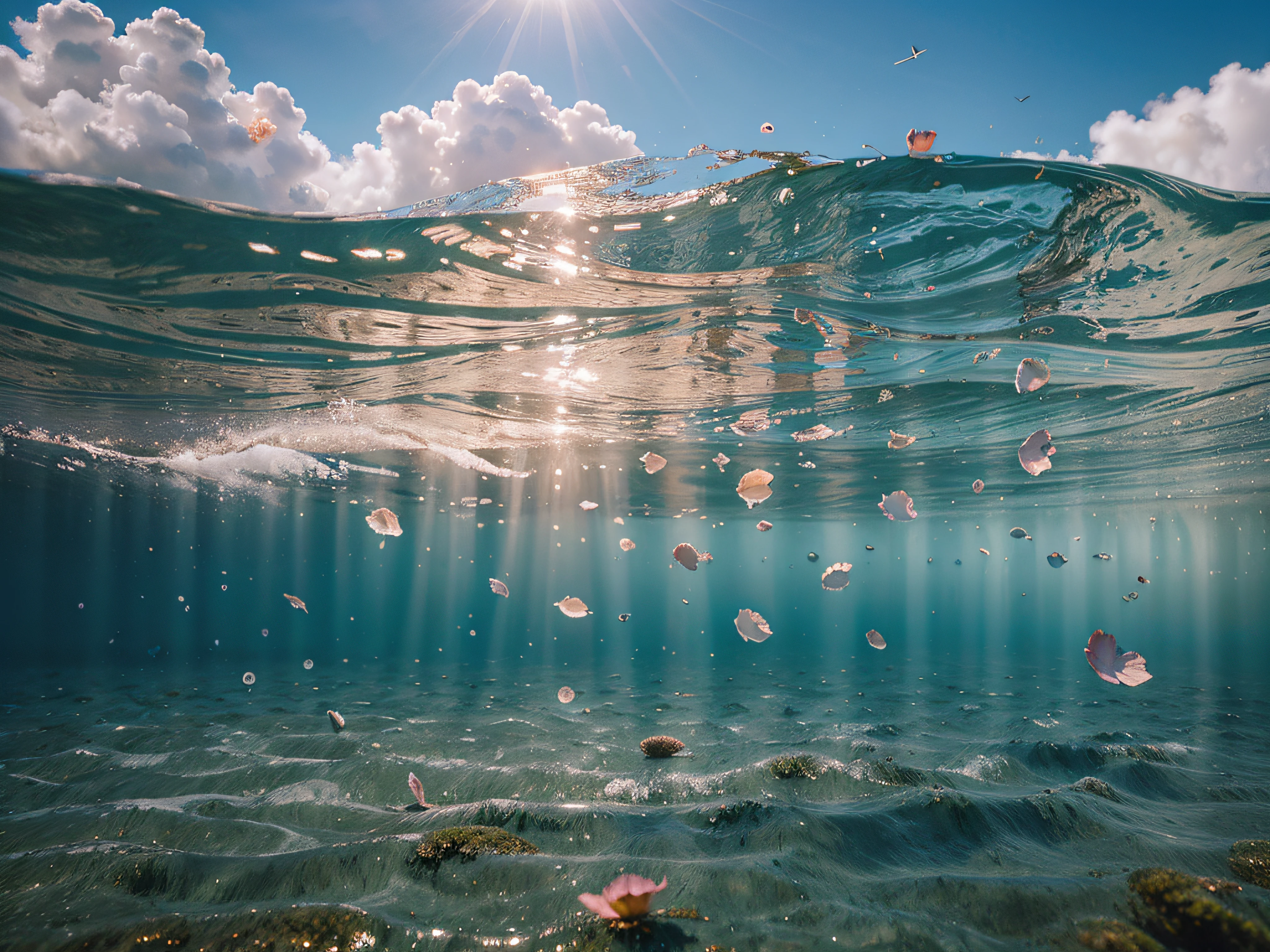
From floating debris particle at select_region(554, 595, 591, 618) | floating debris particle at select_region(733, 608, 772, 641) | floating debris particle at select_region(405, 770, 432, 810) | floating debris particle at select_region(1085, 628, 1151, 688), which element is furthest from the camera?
floating debris particle at select_region(554, 595, 591, 618)

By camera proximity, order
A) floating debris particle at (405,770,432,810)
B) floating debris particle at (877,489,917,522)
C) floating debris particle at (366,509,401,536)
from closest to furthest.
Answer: floating debris particle at (405,770,432,810)
floating debris particle at (877,489,917,522)
floating debris particle at (366,509,401,536)

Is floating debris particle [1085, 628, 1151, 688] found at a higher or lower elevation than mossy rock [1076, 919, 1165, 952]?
higher

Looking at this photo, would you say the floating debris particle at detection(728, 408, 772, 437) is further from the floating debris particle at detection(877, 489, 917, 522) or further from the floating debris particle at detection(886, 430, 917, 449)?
the floating debris particle at detection(877, 489, 917, 522)

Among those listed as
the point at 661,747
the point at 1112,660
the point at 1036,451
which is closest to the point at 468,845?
the point at 661,747

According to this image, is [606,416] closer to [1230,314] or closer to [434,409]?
[434,409]

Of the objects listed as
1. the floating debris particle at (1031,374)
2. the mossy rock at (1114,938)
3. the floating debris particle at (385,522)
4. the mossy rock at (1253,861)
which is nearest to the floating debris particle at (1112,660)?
the mossy rock at (1253,861)

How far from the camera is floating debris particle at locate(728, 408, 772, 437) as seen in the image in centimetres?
1473

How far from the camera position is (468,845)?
3918 millimetres

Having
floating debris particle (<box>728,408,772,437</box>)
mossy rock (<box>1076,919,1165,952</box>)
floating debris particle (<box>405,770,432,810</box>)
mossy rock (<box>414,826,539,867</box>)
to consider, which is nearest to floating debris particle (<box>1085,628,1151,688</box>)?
mossy rock (<box>1076,919,1165,952</box>)

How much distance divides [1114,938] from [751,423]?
529 inches

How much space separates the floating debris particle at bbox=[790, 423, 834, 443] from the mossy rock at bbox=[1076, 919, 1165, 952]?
1351 centimetres

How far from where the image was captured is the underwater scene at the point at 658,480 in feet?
11.4

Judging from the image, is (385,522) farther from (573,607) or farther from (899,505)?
(899,505)

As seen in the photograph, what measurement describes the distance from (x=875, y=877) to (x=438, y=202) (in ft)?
28.5
